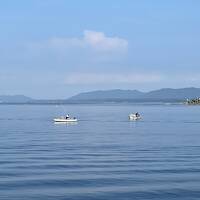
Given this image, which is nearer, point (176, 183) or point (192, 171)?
point (176, 183)

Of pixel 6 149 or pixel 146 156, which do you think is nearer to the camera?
pixel 146 156

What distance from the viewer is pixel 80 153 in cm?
5334

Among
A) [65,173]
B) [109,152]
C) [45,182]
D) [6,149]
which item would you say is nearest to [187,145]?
[109,152]

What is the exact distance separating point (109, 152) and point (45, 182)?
2042 centimetres

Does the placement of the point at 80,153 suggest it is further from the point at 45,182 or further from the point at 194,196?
the point at 194,196

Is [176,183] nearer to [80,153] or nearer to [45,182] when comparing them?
[45,182]

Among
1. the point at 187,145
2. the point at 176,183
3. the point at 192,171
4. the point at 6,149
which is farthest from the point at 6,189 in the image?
the point at 187,145

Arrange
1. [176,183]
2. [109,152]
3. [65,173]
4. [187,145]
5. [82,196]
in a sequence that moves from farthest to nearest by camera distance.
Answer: [187,145] → [109,152] → [65,173] → [176,183] → [82,196]

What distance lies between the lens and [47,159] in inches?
1855

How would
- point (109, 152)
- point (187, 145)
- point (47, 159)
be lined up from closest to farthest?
1. point (47, 159)
2. point (109, 152)
3. point (187, 145)

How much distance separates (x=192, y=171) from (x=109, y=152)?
15.9 metres

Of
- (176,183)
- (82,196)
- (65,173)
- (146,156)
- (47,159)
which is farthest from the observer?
(146,156)

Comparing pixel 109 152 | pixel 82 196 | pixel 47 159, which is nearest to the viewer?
pixel 82 196

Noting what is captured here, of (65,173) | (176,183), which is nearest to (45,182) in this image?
(65,173)
